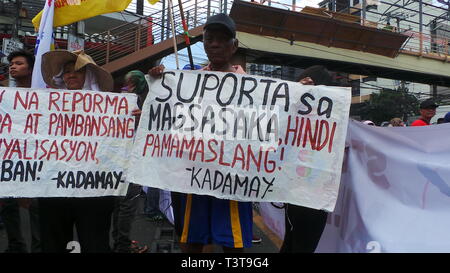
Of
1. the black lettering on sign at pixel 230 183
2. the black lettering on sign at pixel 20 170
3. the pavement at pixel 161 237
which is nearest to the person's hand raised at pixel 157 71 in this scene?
the black lettering on sign at pixel 230 183

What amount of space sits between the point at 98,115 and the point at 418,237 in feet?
8.04

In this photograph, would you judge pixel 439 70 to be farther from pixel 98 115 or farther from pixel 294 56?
pixel 98 115

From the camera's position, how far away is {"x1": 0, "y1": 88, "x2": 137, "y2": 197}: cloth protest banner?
8.16ft

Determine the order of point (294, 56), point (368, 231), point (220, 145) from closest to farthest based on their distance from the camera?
1. point (220, 145)
2. point (368, 231)
3. point (294, 56)

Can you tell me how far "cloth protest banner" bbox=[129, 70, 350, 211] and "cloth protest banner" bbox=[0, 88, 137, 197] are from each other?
0.22m

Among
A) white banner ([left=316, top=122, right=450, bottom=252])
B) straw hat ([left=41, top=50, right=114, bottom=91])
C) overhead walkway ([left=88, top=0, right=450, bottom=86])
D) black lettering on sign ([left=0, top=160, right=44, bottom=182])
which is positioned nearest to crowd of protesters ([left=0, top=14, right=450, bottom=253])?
straw hat ([left=41, top=50, right=114, bottom=91])

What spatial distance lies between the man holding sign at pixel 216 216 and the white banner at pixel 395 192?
0.89m

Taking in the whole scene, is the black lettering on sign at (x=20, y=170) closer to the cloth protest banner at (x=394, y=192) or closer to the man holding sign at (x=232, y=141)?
the man holding sign at (x=232, y=141)

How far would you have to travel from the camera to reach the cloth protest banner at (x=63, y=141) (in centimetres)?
249

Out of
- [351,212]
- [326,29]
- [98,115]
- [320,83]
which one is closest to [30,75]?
[98,115]

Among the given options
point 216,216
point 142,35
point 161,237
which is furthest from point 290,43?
point 216,216

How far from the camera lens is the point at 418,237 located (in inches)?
97.3

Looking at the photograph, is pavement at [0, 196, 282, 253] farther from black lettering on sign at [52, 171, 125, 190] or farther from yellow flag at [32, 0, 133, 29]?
yellow flag at [32, 0, 133, 29]

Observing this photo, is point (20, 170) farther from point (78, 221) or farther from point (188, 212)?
point (188, 212)
